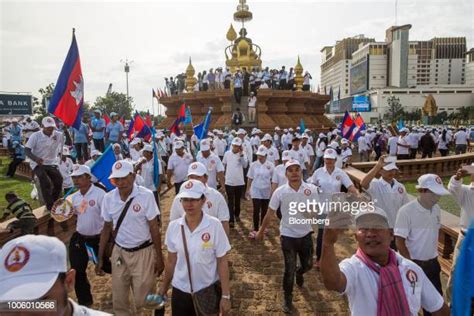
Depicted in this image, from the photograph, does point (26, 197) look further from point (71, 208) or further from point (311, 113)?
point (311, 113)

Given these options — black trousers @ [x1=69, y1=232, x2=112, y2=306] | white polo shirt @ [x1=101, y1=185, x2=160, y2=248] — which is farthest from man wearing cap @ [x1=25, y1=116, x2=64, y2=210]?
white polo shirt @ [x1=101, y1=185, x2=160, y2=248]

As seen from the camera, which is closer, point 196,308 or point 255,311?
point 196,308

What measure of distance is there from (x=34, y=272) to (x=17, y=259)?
0.09 m

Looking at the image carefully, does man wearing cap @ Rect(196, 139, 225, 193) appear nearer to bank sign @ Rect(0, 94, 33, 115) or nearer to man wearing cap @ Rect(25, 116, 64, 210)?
man wearing cap @ Rect(25, 116, 64, 210)

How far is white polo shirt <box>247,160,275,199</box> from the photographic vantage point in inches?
278

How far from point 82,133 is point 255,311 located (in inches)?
404

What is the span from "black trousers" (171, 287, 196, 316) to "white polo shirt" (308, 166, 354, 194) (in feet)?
10.2

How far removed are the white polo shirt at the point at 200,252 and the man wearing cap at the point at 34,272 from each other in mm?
1577

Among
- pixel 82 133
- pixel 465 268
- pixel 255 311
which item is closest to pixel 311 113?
pixel 82 133

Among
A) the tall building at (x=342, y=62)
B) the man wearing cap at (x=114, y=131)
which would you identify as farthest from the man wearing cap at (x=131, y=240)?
the tall building at (x=342, y=62)

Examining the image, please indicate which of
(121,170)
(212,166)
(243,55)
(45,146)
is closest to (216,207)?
(121,170)

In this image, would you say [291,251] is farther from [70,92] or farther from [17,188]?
[17,188]

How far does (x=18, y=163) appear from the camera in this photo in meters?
14.5

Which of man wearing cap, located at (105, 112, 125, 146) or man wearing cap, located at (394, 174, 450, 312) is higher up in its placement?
man wearing cap, located at (105, 112, 125, 146)
